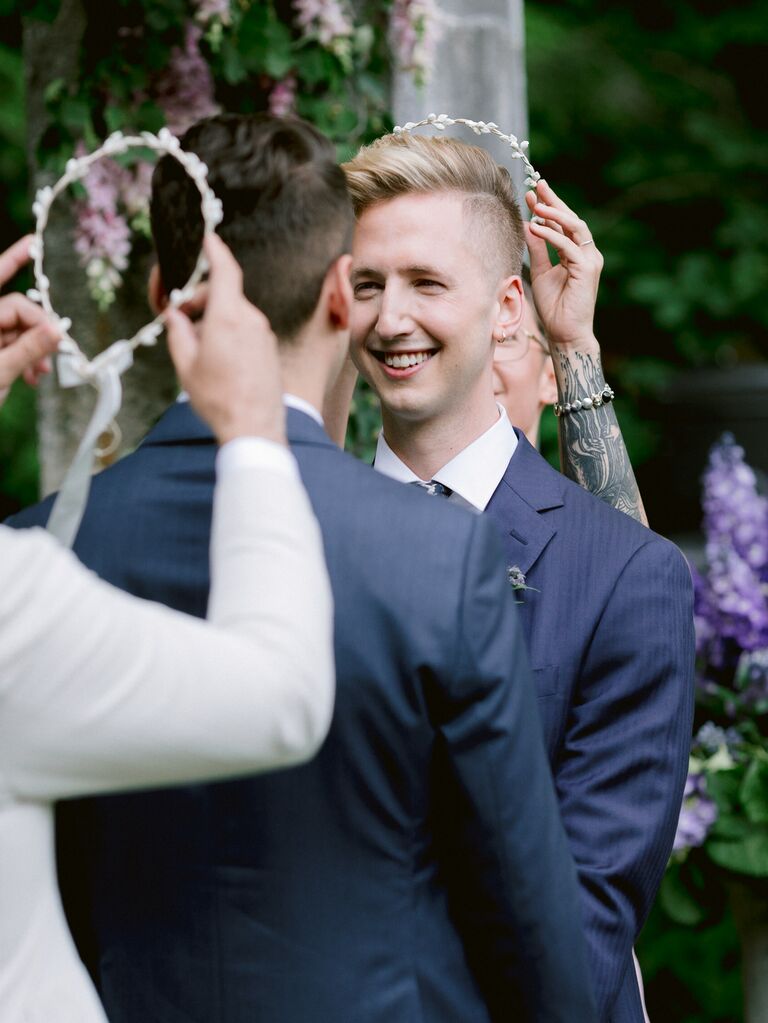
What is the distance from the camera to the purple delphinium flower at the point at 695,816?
125 inches

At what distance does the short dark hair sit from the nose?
684mm

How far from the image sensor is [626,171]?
7652 millimetres

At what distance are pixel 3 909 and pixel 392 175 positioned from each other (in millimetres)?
1424

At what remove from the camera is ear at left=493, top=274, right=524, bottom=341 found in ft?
8.05

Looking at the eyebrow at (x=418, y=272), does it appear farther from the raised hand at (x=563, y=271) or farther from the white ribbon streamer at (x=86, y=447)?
the white ribbon streamer at (x=86, y=447)

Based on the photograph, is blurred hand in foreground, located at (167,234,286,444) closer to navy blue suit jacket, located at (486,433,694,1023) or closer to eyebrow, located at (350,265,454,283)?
navy blue suit jacket, located at (486,433,694,1023)

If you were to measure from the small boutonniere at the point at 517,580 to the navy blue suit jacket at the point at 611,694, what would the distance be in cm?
1

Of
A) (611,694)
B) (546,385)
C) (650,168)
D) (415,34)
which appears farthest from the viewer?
(650,168)

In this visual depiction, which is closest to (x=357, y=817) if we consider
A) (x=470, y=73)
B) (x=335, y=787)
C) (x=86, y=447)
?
(x=335, y=787)

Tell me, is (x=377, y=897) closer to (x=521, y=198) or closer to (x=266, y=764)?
(x=266, y=764)

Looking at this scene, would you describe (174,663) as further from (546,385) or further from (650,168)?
(650,168)

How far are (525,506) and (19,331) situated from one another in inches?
34.2

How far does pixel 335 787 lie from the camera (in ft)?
4.99

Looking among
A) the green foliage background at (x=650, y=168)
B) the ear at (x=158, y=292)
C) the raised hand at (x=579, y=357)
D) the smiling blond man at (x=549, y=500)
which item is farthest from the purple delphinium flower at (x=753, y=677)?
the green foliage background at (x=650, y=168)
